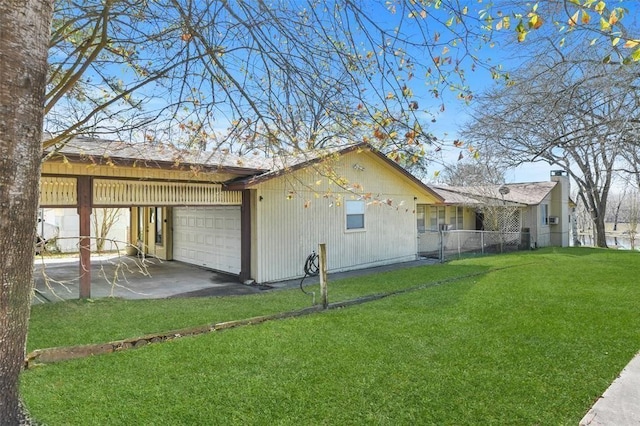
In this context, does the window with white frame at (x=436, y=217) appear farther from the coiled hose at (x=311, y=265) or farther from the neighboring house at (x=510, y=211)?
the coiled hose at (x=311, y=265)

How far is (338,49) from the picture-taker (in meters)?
Answer: 4.55

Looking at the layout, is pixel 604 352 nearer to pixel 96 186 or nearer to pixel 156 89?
pixel 156 89

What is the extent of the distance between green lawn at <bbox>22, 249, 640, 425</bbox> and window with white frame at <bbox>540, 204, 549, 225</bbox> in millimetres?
15540

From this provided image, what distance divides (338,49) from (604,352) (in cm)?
476

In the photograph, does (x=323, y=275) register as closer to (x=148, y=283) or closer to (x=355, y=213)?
(x=148, y=283)

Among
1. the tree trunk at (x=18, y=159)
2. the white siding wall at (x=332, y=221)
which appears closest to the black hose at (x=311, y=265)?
the white siding wall at (x=332, y=221)

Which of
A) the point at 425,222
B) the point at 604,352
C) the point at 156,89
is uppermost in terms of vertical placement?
the point at 156,89

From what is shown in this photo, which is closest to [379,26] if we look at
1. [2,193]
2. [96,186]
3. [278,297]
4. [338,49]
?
[338,49]

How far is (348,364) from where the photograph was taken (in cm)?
445

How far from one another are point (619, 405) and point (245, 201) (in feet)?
27.9

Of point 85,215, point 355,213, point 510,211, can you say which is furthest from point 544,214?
point 85,215

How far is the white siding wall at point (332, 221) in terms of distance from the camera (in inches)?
416

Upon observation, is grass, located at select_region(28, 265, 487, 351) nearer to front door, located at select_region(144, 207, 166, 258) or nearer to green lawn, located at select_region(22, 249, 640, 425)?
green lawn, located at select_region(22, 249, 640, 425)

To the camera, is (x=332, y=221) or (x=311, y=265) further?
(x=332, y=221)
